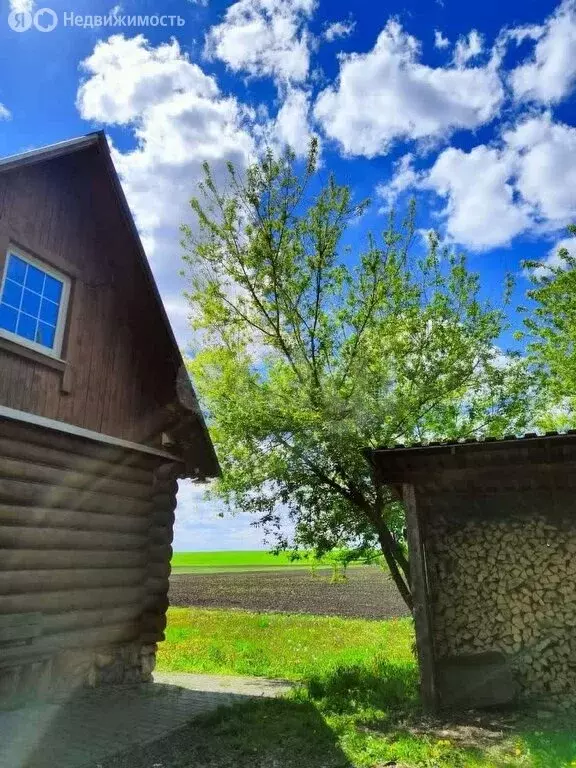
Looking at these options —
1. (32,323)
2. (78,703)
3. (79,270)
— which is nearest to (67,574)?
(78,703)

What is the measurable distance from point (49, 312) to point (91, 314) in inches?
32.9

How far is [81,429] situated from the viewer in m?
9.26

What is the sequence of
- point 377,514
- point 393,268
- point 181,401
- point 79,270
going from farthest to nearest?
point 393,268, point 377,514, point 181,401, point 79,270

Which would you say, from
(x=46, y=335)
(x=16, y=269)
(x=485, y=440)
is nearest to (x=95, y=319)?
(x=46, y=335)

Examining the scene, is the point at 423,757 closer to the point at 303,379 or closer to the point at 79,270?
the point at 79,270

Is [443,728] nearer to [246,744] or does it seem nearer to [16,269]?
[246,744]

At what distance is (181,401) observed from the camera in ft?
36.8

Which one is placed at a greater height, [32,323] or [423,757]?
[32,323]

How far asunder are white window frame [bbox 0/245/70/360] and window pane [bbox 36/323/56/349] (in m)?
0.06

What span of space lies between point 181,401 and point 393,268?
7.14 metres

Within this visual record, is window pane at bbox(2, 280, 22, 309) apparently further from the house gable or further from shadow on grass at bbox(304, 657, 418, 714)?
shadow on grass at bbox(304, 657, 418, 714)

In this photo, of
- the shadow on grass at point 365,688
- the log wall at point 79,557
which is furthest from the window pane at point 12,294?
the shadow on grass at point 365,688

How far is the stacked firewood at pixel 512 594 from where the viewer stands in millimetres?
7914

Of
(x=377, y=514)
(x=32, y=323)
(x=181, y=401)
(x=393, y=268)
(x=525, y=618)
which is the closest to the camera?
(x=525, y=618)
